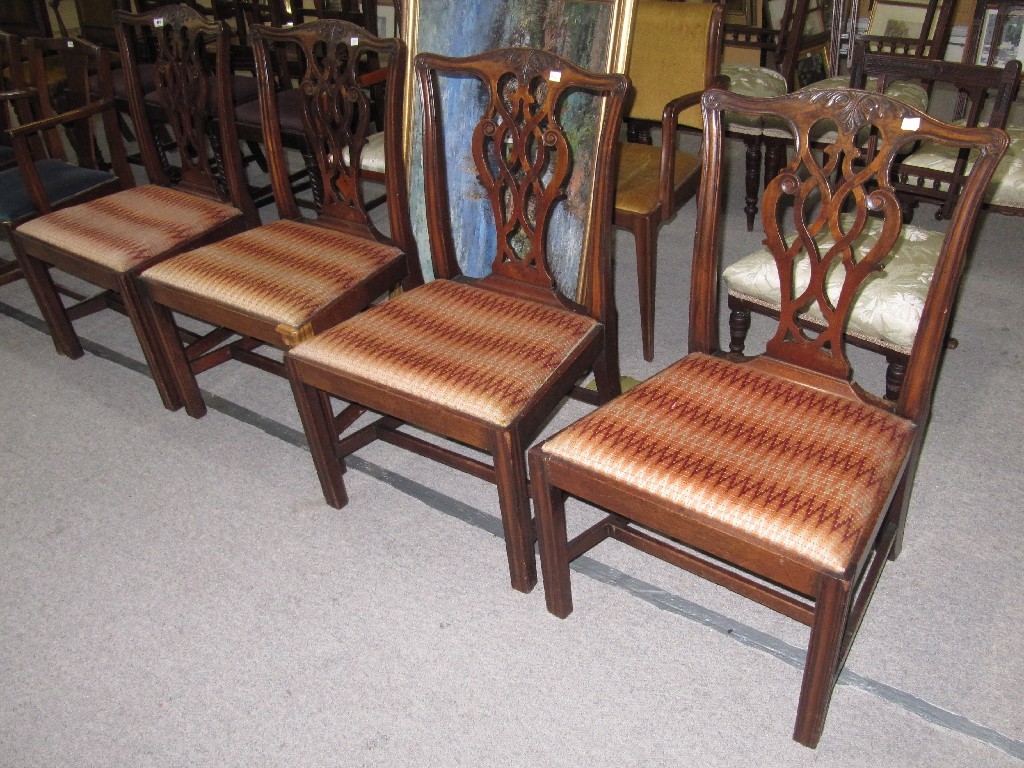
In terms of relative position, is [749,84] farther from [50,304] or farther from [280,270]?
[50,304]

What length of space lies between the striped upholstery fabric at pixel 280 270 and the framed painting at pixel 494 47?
0.72 feet

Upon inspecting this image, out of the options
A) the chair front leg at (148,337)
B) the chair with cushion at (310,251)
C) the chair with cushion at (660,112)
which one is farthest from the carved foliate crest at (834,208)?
the chair front leg at (148,337)

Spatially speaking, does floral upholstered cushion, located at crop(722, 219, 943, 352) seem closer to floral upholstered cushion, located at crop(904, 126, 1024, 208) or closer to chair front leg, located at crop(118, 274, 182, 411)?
floral upholstered cushion, located at crop(904, 126, 1024, 208)

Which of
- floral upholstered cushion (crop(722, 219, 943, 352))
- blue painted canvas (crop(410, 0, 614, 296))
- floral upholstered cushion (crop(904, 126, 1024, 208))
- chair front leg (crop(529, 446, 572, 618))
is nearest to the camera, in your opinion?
chair front leg (crop(529, 446, 572, 618))

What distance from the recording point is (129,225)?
2.18 metres

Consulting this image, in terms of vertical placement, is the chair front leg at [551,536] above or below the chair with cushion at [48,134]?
below

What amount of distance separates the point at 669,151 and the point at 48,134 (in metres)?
2.21

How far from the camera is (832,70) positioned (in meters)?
3.28

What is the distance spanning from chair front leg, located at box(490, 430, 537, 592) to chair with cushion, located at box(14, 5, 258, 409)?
1155mm

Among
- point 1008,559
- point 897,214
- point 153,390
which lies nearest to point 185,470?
point 153,390

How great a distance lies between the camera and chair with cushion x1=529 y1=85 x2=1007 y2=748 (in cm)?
114

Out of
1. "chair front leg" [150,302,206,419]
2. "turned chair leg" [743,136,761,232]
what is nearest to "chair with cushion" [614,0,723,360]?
"turned chair leg" [743,136,761,232]

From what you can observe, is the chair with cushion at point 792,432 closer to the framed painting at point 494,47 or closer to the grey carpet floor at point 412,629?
the grey carpet floor at point 412,629

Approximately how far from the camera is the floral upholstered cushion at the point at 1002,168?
2186mm
